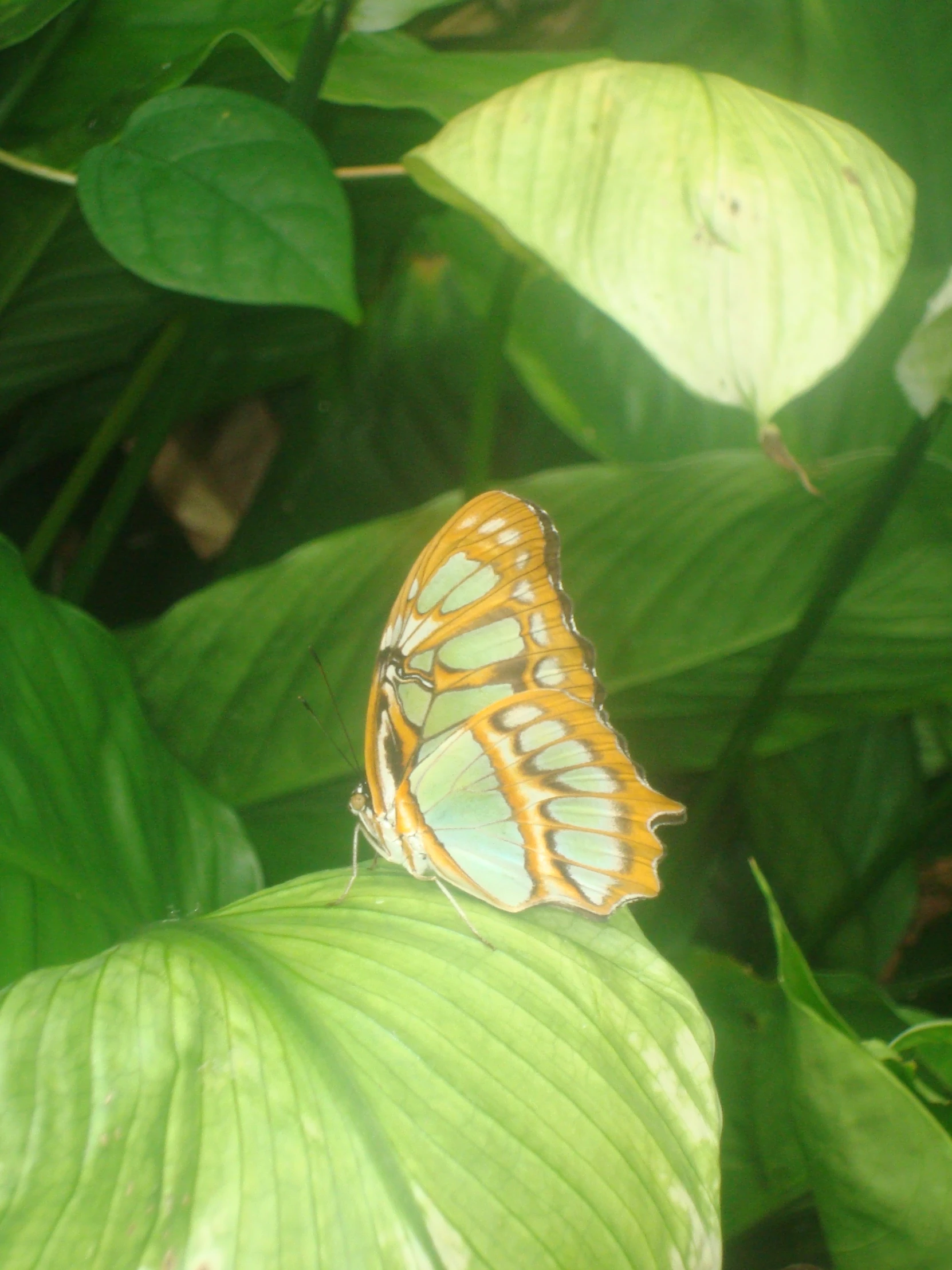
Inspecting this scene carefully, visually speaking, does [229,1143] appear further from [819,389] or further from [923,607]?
[819,389]

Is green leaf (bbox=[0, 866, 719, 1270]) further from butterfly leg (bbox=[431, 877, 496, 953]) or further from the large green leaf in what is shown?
the large green leaf

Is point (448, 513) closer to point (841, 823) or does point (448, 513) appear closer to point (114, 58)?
point (114, 58)

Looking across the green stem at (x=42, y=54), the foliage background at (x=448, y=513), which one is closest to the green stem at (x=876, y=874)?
the foliage background at (x=448, y=513)

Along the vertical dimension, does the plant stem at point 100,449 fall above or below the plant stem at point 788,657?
above

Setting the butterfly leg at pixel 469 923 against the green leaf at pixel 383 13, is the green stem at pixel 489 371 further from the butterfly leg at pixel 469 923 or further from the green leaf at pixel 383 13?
the butterfly leg at pixel 469 923

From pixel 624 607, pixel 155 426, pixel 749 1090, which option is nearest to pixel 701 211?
pixel 624 607

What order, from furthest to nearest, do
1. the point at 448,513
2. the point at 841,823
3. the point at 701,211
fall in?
the point at 841,823
the point at 448,513
the point at 701,211
